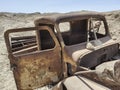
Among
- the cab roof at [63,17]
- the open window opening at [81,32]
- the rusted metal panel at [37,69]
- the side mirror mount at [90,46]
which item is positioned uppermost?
the cab roof at [63,17]

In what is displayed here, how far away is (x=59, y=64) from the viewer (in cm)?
439

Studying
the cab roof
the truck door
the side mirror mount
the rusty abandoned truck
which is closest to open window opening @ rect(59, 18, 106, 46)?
the rusty abandoned truck

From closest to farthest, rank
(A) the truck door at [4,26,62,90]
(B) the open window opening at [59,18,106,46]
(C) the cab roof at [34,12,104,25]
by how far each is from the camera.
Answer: (A) the truck door at [4,26,62,90] → (C) the cab roof at [34,12,104,25] → (B) the open window opening at [59,18,106,46]

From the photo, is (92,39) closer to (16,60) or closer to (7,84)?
(16,60)

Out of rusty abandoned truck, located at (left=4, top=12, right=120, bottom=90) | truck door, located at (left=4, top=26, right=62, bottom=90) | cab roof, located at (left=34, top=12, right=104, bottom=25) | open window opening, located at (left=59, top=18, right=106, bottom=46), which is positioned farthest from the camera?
open window opening, located at (left=59, top=18, right=106, bottom=46)

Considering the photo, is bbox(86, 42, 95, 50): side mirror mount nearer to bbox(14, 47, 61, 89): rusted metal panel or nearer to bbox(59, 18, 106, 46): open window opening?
bbox(59, 18, 106, 46): open window opening

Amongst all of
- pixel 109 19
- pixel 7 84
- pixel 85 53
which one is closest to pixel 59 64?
pixel 85 53

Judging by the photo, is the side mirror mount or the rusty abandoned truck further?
the side mirror mount

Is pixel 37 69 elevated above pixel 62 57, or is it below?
below

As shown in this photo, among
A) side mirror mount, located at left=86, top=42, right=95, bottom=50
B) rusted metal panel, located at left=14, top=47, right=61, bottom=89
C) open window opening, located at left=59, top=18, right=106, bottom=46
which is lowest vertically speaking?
rusted metal panel, located at left=14, top=47, right=61, bottom=89

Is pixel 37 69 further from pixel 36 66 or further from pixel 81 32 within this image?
pixel 81 32

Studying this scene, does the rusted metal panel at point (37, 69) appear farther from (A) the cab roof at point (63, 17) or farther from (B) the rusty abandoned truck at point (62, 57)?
(A) the cab roof at point (63, 17)

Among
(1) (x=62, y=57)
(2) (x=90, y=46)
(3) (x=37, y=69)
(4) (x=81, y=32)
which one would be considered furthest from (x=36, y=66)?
(4) (x=81, y=32)

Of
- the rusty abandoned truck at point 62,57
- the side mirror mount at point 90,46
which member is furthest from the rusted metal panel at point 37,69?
the side mirror mount at point 90,46
